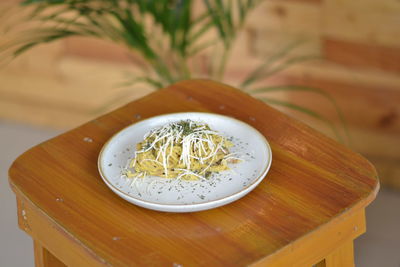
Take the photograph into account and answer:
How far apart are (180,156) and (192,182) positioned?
7 cm

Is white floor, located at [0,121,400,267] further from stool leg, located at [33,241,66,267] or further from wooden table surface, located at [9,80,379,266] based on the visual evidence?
wooden table surface, located at [9,80,379,266]

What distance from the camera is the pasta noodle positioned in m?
1.57

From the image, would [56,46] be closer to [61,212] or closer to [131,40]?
[131,40]

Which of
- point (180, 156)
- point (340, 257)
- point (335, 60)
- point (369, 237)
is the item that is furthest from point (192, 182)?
point (335, 60)

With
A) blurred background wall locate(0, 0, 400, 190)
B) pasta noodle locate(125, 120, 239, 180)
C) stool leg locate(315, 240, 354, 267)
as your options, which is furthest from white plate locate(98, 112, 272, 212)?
blurred background wall locate(0, 0, 400, 190)

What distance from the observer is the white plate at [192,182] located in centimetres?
150

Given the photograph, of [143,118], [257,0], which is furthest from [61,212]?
[257,0]

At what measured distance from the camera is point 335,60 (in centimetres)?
272

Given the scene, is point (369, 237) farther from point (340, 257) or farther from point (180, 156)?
point (180, 156)

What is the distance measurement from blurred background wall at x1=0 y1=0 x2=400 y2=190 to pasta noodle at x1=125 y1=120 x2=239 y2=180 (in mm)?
1200

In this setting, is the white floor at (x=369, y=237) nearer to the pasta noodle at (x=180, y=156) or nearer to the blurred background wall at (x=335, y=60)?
the blurred background wall at (x=335, y=60)

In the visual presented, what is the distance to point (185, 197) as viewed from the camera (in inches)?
59.6

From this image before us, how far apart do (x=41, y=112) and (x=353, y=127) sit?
136cm

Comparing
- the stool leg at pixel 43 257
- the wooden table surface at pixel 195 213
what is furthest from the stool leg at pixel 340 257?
the stool leg at pixel 43 257
